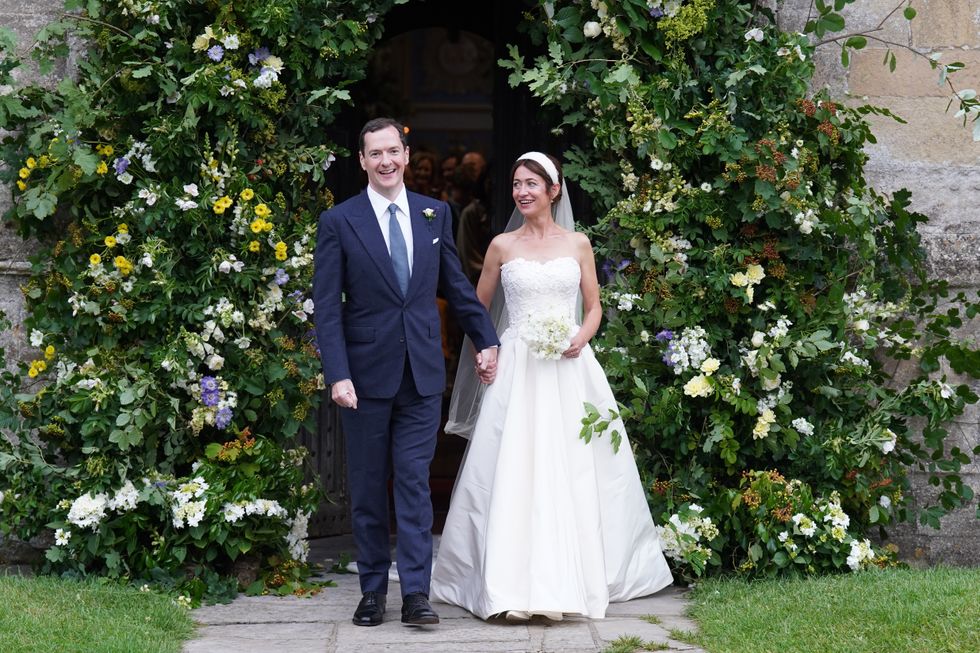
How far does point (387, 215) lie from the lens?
4.91 metres

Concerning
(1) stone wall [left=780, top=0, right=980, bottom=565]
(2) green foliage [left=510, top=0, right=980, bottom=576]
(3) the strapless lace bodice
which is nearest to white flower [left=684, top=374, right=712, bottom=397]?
(2) green foliage [left=510, top=0, right=980, bottom=576]

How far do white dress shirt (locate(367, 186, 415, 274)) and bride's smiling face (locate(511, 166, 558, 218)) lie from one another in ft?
2.08

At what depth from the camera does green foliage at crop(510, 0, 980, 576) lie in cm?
560

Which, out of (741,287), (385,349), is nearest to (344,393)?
(385,349)

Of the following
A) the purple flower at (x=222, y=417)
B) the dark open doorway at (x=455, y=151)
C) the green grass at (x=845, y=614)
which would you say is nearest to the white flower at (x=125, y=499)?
the purple flower at (x=222, y=417)

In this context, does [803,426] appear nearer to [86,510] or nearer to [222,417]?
[222,417]

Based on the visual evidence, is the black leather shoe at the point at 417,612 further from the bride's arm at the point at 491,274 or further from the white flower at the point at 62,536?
the white flower at the point at 62,536

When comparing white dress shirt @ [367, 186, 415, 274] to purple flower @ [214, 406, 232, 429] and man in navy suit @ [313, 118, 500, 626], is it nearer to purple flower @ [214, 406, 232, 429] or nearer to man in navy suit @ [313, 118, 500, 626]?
man in navy suit @ [313, 118, 500, 626]

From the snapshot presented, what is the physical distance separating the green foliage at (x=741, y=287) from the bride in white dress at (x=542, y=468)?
0.28 m

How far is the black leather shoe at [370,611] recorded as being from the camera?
16.1ft

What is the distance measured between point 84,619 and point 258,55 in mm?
2576

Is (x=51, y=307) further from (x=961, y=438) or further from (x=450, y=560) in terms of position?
(x=961, y=438)

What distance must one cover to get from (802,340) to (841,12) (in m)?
1.84

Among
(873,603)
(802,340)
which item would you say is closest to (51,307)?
(802,340)
